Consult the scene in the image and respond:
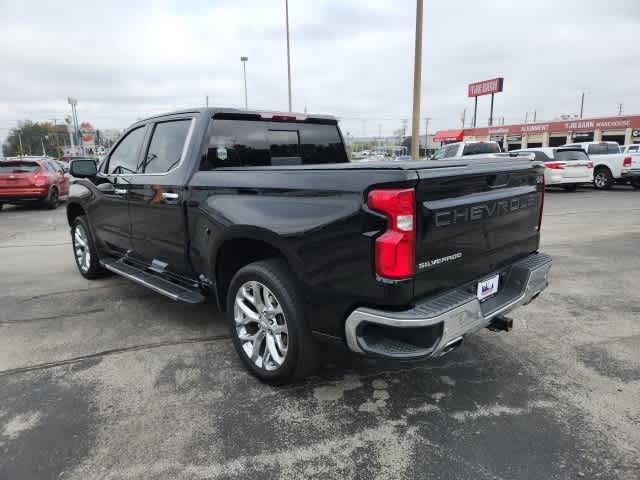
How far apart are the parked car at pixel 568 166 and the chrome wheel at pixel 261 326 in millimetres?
15932

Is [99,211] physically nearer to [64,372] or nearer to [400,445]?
[64,372]

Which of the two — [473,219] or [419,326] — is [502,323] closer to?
[473,219]

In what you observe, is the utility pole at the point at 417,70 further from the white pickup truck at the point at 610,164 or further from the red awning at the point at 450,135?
the red awning at the point at 450,135

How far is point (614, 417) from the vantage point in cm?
272

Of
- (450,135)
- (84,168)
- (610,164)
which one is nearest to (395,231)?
(84,168)

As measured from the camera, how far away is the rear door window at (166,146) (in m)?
3.81

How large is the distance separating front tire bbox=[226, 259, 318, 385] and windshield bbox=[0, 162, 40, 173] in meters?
13.0

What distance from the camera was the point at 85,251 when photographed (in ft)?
18.9

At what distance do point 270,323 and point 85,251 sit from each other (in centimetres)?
377

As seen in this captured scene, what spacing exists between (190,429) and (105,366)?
3.82 feet

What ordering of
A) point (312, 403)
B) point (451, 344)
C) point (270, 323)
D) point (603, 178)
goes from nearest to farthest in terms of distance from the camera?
point (451, 344)
point (312, 403)
point (270, 323)
point (603, 178)

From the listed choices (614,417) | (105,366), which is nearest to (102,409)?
(105,366)

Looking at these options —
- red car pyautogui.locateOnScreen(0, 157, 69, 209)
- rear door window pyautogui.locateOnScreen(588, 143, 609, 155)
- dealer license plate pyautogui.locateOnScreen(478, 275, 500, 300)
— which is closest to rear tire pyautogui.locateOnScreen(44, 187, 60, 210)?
red car pyautogui.locateOnScreen(0, 157, 69, 209)

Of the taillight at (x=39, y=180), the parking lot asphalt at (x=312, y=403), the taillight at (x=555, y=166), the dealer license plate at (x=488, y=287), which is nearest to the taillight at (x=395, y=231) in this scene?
the dealer license plate at (x=488, y=287)
